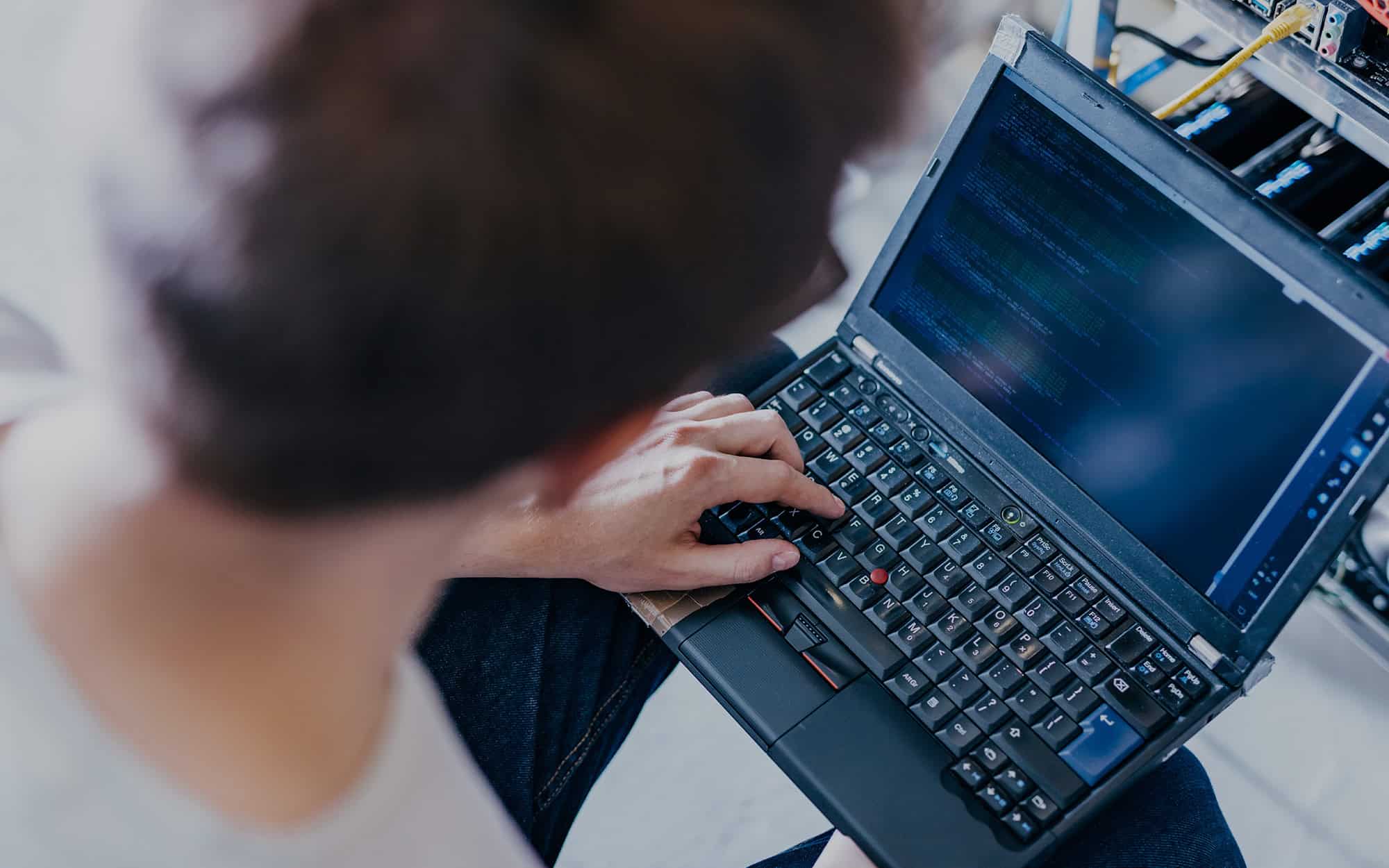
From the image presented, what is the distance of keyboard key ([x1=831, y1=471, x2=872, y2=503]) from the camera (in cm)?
88

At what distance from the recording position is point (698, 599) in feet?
2.82

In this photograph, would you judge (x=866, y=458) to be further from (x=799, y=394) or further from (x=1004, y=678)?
(x=1004, y=678)

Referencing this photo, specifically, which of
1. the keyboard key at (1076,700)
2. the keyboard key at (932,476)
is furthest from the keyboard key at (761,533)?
the keyboard key at (1076,700)

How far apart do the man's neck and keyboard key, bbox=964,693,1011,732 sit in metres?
0.40

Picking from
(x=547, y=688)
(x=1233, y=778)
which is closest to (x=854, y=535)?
(x=547, y=688)

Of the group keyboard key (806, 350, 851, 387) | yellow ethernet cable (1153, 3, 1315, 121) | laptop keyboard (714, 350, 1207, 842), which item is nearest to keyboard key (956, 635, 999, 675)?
laptop keyboard (714, 350, 1207, 842)

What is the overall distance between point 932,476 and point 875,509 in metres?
0.05

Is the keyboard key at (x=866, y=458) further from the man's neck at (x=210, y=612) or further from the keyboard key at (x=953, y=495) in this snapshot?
the man's neck at (x=210, y=612)

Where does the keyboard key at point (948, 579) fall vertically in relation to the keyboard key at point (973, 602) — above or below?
above

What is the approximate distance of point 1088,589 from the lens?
84 centimetres

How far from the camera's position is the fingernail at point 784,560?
84cm

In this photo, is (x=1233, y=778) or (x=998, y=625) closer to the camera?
(x=998, y=625)

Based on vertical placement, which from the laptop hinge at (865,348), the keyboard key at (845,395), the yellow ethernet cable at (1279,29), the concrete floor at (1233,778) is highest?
the laptop hinge at (865,348)

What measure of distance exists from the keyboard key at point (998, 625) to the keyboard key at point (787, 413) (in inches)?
7.3
